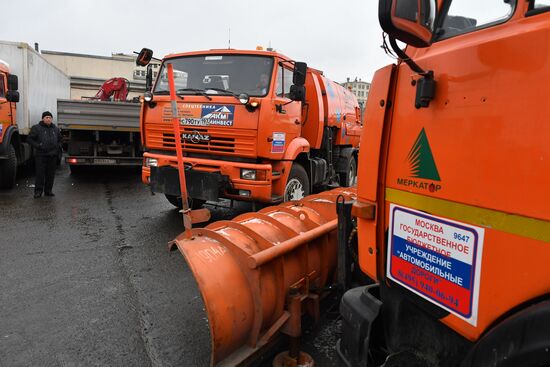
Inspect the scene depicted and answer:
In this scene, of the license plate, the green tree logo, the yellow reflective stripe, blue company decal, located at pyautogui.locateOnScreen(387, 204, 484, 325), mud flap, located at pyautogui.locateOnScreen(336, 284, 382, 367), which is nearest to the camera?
the yellow reflective stripe

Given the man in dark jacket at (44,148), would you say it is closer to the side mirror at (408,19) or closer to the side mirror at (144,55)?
the side mirror at (144,55)

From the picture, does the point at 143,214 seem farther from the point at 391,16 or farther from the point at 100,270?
the point at 391,16

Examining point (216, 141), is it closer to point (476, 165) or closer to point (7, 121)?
point (476, 165)

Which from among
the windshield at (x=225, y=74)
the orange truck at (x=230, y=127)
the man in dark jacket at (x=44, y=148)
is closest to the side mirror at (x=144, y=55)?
the orange truck at (x=230, y=127)

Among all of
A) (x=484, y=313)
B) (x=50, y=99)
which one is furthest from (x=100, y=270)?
(x=50, y=99)

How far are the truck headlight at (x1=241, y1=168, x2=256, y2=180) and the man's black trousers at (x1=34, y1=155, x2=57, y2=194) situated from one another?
4.95 m

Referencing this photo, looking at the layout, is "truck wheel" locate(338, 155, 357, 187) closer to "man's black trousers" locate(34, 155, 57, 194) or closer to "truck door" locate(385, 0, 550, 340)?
"man's black trousers" locate(34, 155, 57, 194)

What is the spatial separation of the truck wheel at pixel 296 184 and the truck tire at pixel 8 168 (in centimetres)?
646

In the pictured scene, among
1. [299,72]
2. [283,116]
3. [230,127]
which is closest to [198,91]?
[230,127]

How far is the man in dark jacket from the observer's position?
26.1ft

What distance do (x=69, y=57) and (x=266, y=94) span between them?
3780 centimetres

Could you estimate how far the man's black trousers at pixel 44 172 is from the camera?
26.2ft

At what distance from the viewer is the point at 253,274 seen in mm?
2412

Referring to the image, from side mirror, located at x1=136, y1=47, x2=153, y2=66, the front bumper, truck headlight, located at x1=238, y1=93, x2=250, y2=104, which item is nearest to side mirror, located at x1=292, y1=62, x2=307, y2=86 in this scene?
truck headlight, located at x1=238, y1=93, x2=250, y2=104
